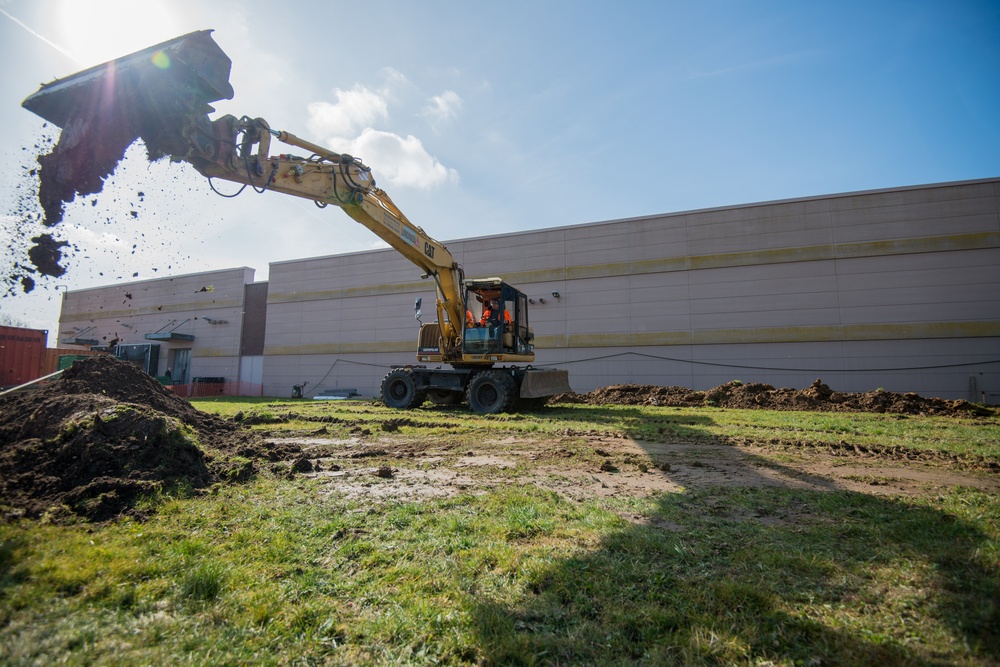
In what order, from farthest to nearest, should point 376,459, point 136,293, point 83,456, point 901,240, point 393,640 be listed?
point 136,293 < point 901,240 < point 376,459 < point 83,456 < point 393,640

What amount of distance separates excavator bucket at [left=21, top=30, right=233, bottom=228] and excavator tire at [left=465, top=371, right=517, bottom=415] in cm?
928

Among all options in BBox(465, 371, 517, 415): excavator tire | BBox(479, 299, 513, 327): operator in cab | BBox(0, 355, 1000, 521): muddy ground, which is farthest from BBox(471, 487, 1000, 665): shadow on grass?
BBox(479, 299, 513, 327): operator in cab

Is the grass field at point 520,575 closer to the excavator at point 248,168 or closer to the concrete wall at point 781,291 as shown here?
the excavator at point 248,168

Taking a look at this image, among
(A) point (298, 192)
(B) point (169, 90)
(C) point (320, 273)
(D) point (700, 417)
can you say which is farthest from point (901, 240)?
(C) point (320, 273)

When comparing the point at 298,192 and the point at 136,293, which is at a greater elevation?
the point at 136,293

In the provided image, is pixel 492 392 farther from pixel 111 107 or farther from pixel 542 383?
pixel 111 107

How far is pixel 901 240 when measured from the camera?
19312 mm

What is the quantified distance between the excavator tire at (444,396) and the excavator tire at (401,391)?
0.30 m

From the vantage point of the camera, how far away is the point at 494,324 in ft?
47.0

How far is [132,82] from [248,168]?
2.28 meters

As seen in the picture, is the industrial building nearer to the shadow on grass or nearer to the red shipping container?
the red shipping container

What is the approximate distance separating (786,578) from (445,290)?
13468 mm

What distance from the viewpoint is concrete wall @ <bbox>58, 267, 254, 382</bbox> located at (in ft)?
109

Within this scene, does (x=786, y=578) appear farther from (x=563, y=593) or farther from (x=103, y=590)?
(x=103, y=590)
